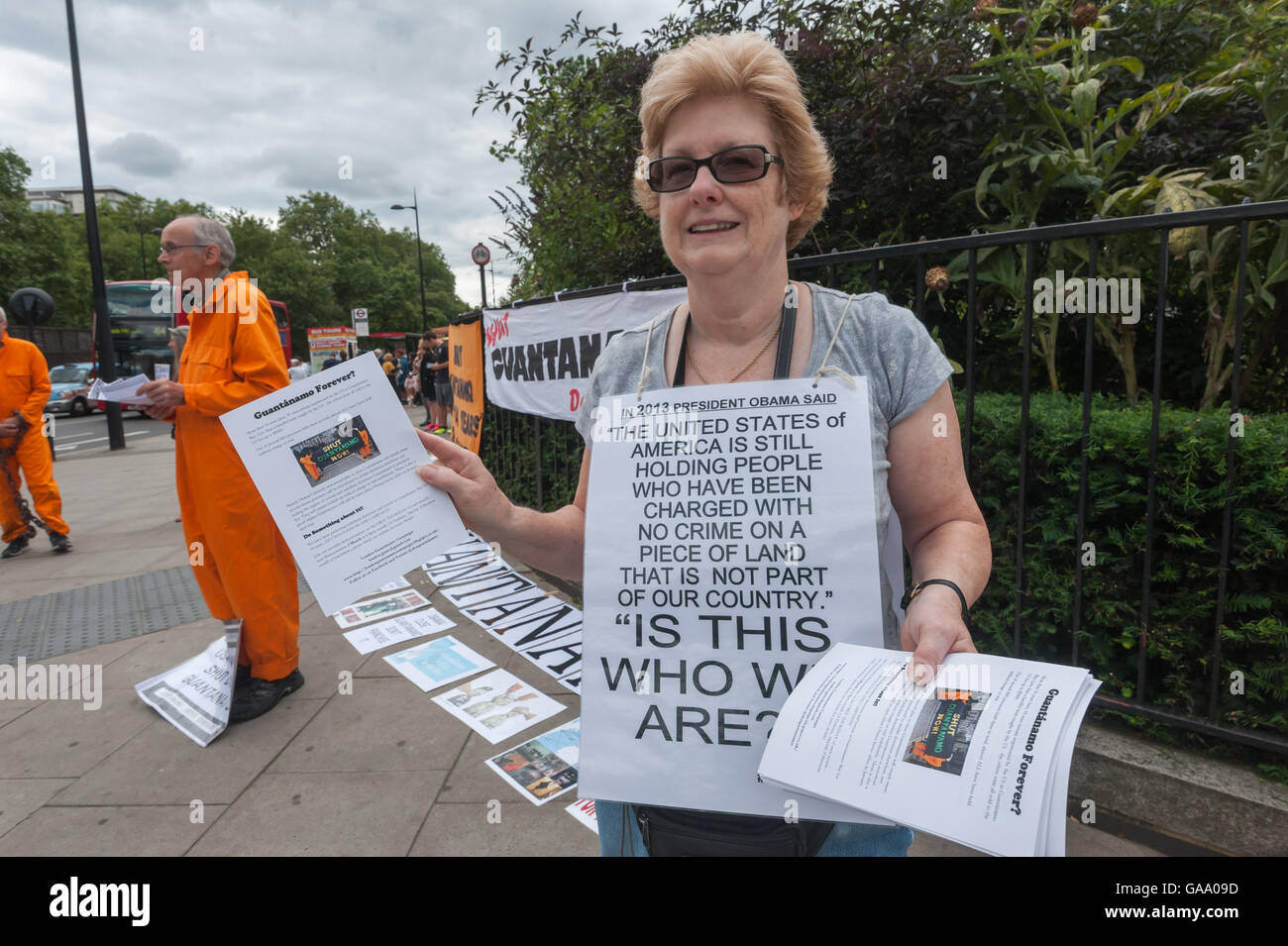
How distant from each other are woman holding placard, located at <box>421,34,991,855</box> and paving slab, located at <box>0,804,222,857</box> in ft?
7.04

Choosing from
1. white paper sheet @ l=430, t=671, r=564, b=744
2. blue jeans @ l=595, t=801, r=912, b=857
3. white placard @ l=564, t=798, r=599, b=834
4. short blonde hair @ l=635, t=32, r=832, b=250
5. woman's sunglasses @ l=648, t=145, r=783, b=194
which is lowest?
white placard @ l=564, t=798, r=599, b=834

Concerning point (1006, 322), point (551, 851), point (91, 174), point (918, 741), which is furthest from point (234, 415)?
point (91, 174)

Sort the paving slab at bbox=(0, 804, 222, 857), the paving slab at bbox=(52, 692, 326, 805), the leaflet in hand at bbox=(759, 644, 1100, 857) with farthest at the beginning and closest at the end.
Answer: the paving slab at bbox=(52, 692, 326, 805) < the paving slab at bbox=(0, 804, 222, 857) < the leaflet in hand at bbox=(759, 644, 1100, 857)

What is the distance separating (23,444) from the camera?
6531 mm

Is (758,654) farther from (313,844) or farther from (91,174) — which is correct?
(91,174)

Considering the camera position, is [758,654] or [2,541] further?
[2,541]

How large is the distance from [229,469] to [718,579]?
9.52 feet

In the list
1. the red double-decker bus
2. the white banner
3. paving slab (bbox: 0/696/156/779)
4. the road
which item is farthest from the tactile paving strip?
the red double-decker bus

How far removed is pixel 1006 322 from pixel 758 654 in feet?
11.1

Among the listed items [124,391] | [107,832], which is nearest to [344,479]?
[107,832]

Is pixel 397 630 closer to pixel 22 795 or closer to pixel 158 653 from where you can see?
pixel 158 653

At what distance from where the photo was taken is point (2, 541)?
6.88 meters

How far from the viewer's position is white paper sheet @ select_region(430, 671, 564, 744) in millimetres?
3252

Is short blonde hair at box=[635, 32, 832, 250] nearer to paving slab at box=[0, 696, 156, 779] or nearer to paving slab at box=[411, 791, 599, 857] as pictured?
paving slab at box=[411, 791, 599, 857]
